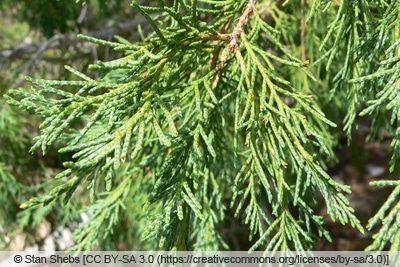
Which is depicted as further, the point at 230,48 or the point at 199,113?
the point at 230,48

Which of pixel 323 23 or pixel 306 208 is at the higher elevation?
pixel 323 23

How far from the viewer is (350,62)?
1.64 meters

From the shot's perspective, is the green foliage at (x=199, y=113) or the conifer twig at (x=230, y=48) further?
the conifer twig at (x=230, y=48)

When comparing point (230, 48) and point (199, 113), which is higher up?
point (230, 48)

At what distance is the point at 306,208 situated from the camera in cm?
147

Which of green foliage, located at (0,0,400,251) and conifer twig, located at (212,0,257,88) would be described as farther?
conifer twig, located at (212,0,257,88)

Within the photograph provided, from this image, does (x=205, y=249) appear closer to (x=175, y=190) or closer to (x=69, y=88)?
(x=175, y=190)

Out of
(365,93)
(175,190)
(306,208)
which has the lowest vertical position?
(306,208)

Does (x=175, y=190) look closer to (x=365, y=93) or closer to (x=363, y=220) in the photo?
(x=365, y=93)

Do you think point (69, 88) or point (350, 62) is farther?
point (69, 88)

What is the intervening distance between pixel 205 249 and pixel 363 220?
12.3ft

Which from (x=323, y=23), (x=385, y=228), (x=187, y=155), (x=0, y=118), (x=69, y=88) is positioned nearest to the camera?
(x=385, y=228)

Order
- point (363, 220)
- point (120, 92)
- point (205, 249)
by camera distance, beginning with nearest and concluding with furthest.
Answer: point (120, 92) → point (205, 249) → point (363, 220)

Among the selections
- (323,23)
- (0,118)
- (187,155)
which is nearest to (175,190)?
(187,155)
